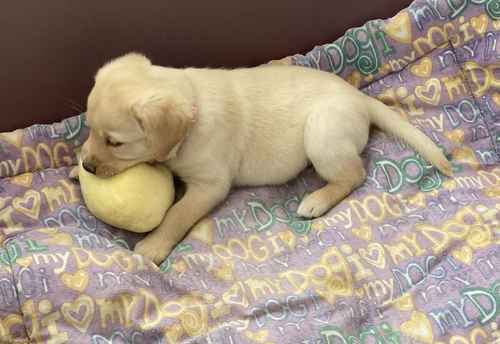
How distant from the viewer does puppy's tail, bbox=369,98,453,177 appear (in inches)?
102

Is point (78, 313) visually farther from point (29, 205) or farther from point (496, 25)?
point (496, 25)

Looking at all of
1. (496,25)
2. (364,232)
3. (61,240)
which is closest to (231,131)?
(364,232)

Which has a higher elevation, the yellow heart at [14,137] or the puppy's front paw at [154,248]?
the yellow heart at [14,137]

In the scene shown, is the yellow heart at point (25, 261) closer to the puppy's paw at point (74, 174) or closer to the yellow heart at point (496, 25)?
the puppy's paw at point (74, 174)

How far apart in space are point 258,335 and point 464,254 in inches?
34.6

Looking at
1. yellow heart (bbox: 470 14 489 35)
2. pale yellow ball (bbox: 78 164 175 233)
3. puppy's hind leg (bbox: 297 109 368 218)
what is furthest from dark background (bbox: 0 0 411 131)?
puppy's hind leg (bbox: 297 109 368 218)

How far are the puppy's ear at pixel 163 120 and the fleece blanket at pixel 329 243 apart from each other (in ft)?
1.38

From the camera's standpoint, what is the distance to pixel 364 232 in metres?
2.42

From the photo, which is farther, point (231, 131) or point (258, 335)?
point (231, 131)

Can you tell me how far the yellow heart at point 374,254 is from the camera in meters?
2.30

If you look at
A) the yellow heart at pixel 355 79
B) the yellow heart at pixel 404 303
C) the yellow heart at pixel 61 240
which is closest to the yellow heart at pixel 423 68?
the yellow heart at pixel 355 79

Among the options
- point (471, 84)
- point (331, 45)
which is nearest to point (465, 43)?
point (471, 84)

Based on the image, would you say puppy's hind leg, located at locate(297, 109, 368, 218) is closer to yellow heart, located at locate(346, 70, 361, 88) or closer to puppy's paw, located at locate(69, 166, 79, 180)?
yellow heart, located at locate(346, 70, 361, 88)

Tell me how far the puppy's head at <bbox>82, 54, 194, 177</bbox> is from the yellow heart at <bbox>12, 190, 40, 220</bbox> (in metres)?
0.35
